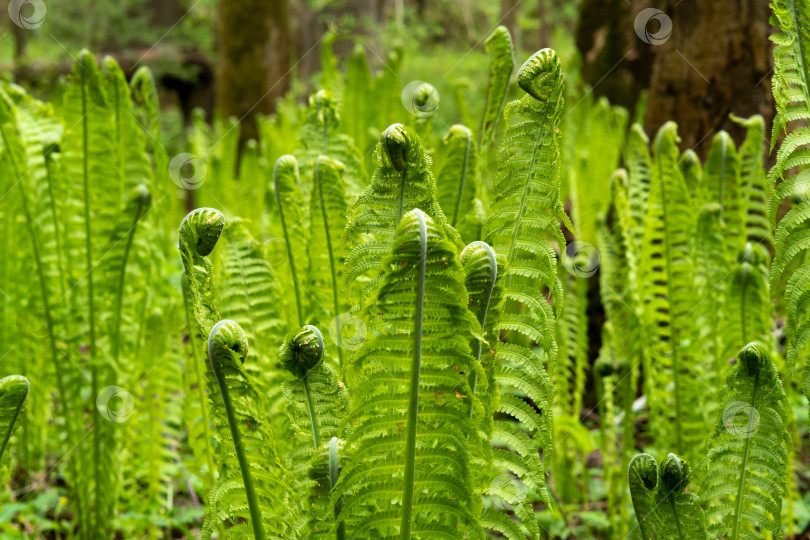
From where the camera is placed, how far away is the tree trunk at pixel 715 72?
247 centimetres

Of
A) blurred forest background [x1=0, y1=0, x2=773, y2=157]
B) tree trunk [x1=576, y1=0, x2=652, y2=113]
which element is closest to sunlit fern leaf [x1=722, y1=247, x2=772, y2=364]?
blurred forest background [x1=0, y1=0, x2=773, y2=157]

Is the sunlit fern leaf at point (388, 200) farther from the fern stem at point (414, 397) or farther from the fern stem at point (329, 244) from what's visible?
the fern stem at point (329, 244)

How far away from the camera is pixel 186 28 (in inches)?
508

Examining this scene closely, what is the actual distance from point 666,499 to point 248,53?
5.26 m

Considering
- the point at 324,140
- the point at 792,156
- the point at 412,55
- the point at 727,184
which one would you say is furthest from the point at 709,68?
the point at 412,55

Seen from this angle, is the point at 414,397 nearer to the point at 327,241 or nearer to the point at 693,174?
the point at 327,241

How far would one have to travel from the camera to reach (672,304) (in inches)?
62.9

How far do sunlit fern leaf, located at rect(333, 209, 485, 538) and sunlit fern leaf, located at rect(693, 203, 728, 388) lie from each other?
90cm

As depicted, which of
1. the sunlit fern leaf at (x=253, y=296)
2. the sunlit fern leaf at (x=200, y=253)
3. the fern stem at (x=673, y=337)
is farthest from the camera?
the fern stem at (x=673, y=337)

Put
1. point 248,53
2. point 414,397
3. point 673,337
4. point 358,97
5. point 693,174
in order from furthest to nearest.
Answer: point 248,53, point 358,97, point 693,174, point 673,337, point 414,397

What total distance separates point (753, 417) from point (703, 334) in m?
0.66

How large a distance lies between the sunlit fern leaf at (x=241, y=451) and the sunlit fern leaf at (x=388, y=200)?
0.16m

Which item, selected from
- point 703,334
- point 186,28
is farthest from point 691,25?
point 186,28

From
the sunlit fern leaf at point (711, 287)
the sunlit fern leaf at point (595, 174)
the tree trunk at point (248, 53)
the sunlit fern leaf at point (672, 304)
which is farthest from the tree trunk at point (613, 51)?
the tree trunk at point (248, 53)
